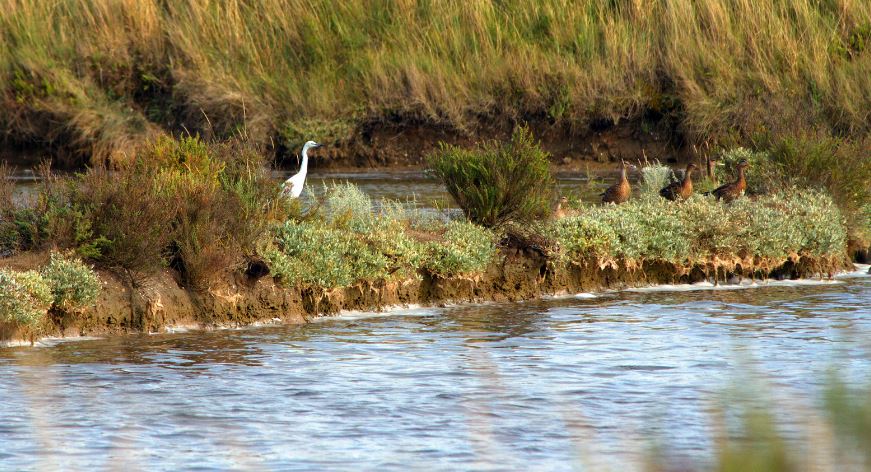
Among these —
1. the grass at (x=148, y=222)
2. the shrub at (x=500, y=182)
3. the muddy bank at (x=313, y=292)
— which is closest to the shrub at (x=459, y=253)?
the muddy bank at (x=313, y=292)

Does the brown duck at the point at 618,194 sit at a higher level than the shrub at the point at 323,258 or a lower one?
higher

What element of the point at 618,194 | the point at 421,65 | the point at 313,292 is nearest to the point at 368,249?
the point at 313,292

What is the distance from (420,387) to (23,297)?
3.20m

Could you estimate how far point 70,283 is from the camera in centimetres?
1105

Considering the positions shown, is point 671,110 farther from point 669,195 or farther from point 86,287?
point 86,287

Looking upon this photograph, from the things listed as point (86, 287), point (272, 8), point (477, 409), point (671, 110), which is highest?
point (272, 8)

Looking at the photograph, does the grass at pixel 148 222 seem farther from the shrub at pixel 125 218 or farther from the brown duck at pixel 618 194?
the brown duck at pixel 618 194

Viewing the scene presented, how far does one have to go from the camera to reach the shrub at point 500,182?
14.4 meters

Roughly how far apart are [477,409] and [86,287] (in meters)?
3.74

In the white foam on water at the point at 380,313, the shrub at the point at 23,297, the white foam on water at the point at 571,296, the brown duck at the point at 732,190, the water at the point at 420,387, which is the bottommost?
the water at the point at 420,387

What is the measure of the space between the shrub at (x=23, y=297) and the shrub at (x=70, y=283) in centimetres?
10

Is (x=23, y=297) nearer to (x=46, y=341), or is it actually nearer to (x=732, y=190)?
(x=46, y=341)

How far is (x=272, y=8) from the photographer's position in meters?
27.2

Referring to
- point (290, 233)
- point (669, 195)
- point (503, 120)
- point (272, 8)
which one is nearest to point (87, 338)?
point (290, 233)
